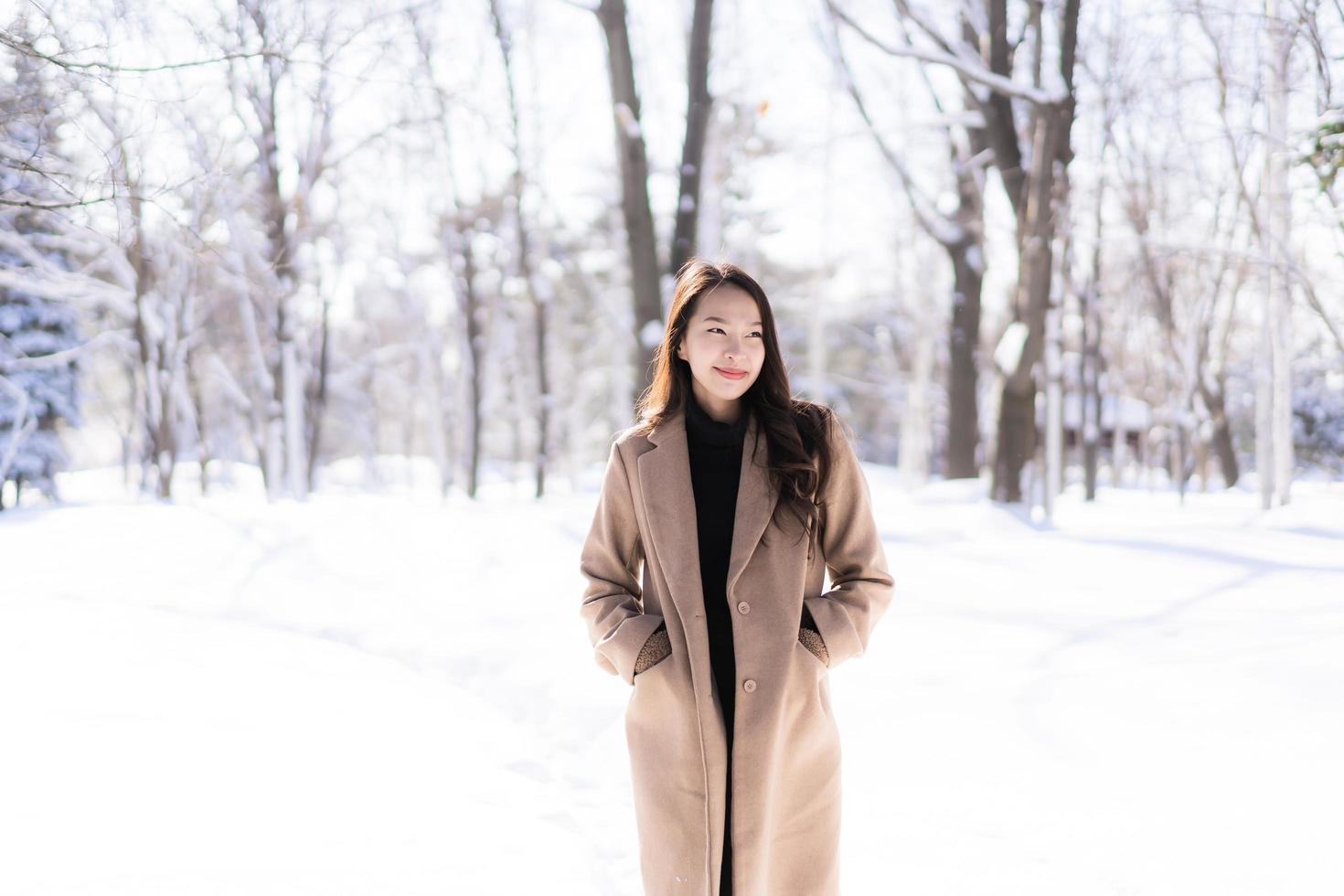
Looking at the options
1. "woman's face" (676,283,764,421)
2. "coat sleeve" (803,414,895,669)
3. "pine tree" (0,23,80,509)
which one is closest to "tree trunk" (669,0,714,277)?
"woman's face" (676,283,764,421)

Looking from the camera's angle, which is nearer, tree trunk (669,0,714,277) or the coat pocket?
the coat pocket

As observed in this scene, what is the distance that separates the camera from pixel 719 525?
88.5 inches

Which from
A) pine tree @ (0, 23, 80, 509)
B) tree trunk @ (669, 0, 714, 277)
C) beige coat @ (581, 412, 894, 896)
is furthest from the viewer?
pine tree @ (0, 23, 80, 509)

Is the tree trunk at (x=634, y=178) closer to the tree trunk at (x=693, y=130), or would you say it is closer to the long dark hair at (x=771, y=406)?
the tree trunk at (x=693, y=130)

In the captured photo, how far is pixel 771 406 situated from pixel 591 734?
327cm

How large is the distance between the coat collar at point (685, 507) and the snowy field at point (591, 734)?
1670 mm

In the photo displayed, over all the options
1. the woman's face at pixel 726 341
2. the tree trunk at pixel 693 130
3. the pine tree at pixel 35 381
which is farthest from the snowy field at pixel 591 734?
the pine tree at pixel 35 381

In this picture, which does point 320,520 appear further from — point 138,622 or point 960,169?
point 960,169

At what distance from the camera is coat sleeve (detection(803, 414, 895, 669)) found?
2.20 metres

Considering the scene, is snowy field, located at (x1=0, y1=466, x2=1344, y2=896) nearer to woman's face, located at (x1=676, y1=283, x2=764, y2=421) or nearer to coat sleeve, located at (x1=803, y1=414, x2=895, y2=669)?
coat sleeve, located at (x1=803, y1=414, x2=895, y2=669)

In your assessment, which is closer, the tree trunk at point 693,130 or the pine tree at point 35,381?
the tree trunk at point 693,130

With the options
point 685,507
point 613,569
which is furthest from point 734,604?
point 613,569

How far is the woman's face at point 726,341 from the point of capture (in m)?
2.21

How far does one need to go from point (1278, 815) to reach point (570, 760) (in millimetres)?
2914
